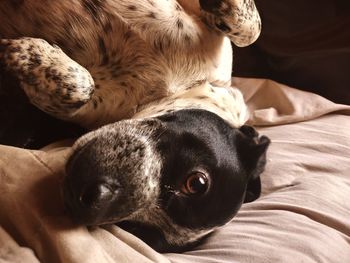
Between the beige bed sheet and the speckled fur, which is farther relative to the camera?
the speckled fur

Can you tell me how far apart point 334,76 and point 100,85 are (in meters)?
1.26

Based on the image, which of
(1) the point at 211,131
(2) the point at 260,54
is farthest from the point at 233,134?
(2) the point at 260,54

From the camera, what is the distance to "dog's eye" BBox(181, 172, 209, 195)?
1373 millimetres

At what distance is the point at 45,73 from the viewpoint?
146 cm

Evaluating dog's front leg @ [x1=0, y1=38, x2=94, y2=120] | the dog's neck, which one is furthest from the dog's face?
the dog's neck

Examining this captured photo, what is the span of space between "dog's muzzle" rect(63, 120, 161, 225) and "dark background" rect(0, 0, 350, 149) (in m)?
1.19

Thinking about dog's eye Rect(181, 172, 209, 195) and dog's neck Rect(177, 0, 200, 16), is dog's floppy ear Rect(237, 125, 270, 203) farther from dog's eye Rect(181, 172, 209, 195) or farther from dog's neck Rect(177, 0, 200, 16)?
dog's neck Rect(177, 0, 200, 16)

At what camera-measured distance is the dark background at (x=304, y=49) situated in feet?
7.72

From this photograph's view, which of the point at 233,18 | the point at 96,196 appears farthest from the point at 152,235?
the point at 233,18

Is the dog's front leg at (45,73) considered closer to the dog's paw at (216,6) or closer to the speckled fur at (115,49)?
the speckled fur at (115,49)

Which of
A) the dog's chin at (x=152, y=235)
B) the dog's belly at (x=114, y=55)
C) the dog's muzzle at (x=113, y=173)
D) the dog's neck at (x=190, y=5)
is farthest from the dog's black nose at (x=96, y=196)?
the dog's neck at (x=190, y=5)

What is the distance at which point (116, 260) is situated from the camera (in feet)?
4.13

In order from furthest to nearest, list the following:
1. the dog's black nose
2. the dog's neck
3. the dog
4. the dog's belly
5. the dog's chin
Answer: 1. the dog's neck
2. the dog's belly
3. the dog's chin
4. the dog
5. the dog's black nose

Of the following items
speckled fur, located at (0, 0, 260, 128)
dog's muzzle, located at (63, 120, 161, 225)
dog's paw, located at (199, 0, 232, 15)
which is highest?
dog's paw, located at (199, 0, 232, 15)
